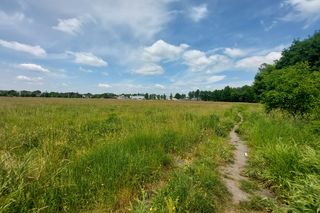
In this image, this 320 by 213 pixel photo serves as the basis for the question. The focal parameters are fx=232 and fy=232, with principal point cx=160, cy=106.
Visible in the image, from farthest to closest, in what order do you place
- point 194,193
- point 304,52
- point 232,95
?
1. point 232,95
2. point 304,52
3. point 194,193

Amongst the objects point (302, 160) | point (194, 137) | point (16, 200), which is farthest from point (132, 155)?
point (194, 137)

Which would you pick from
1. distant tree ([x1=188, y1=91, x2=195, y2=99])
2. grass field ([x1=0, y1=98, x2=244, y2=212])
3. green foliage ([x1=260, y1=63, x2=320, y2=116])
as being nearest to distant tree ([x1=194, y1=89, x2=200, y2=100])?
distant tree ([x1=188, y1=91, x2=195, y2=99])

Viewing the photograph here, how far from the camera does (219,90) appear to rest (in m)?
122

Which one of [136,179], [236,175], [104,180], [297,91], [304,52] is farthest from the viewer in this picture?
[304,52]

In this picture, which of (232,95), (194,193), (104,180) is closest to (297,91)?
(194,193)

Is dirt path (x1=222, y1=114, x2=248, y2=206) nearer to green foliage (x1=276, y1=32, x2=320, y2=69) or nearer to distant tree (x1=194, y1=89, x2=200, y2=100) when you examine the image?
green foliage (x1=276, y1=32, x2=320, y2=69)

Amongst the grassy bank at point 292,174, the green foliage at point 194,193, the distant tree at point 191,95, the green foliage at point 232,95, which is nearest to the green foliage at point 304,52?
the grassy bank at point 292,174

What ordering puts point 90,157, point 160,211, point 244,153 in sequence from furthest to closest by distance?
point 244,153 → point 90,157 → point 160,211

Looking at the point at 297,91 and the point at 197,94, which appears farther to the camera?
the point at 197,94

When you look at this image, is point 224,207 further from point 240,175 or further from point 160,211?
point 240,175

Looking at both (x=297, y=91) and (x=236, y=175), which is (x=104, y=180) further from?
(x=297, y=91)

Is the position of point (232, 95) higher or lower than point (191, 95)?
higher

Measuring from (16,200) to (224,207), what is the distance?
3.15 m

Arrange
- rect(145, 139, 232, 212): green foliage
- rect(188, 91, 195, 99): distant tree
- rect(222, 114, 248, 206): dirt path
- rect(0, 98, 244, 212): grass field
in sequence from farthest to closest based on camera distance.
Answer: rect(188, 91, 195, 99): distant tree, rect(222, 114, 248, 206): dirt path, rect(145, 139, 232, 212): green foliage, rect(0, 98, 244, 212): grass field
